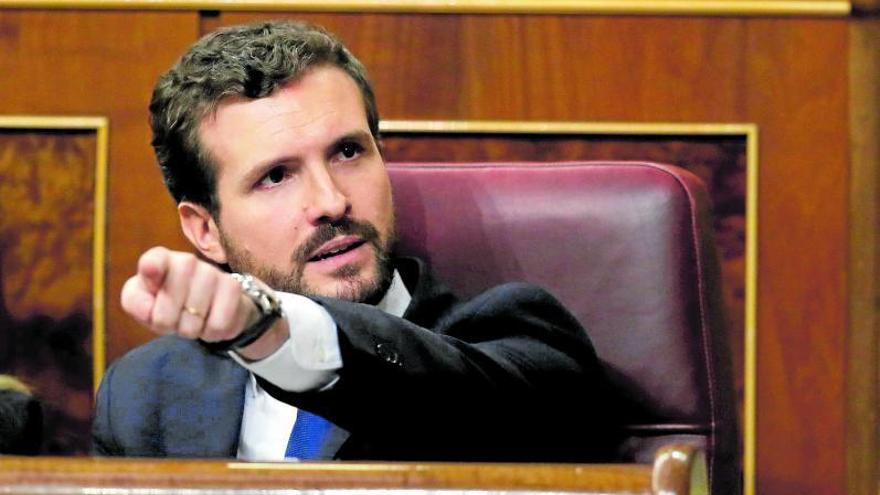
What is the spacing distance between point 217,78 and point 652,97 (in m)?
0.72

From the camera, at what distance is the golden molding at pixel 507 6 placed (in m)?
1.75

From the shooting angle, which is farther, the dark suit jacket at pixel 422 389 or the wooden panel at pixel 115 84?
the wooden panel at pixel 115 84

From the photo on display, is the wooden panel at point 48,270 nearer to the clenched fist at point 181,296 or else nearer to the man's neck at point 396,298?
the man's neck at point 396,298

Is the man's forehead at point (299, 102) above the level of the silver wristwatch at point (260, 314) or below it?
above

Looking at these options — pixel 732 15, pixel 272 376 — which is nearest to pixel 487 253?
pixel 272 376

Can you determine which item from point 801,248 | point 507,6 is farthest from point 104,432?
point 801,248

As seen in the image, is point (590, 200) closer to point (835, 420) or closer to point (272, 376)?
point (272, 376)

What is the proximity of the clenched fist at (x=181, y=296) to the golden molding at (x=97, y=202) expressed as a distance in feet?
3.41

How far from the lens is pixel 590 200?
121 cm

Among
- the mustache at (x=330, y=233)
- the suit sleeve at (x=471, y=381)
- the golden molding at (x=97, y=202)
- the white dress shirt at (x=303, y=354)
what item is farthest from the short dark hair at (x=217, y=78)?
the golden molding at (x=97, y=202)

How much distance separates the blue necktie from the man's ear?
0.27 m

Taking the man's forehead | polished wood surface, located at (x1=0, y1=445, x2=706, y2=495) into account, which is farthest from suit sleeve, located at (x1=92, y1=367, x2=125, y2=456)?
polished wood surface, located at (x1=0, y1=445, x2=706, y2=495)

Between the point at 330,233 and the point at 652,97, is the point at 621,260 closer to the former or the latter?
the point at 330,233

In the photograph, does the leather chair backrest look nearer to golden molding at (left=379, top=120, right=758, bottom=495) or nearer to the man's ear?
the man's ear
